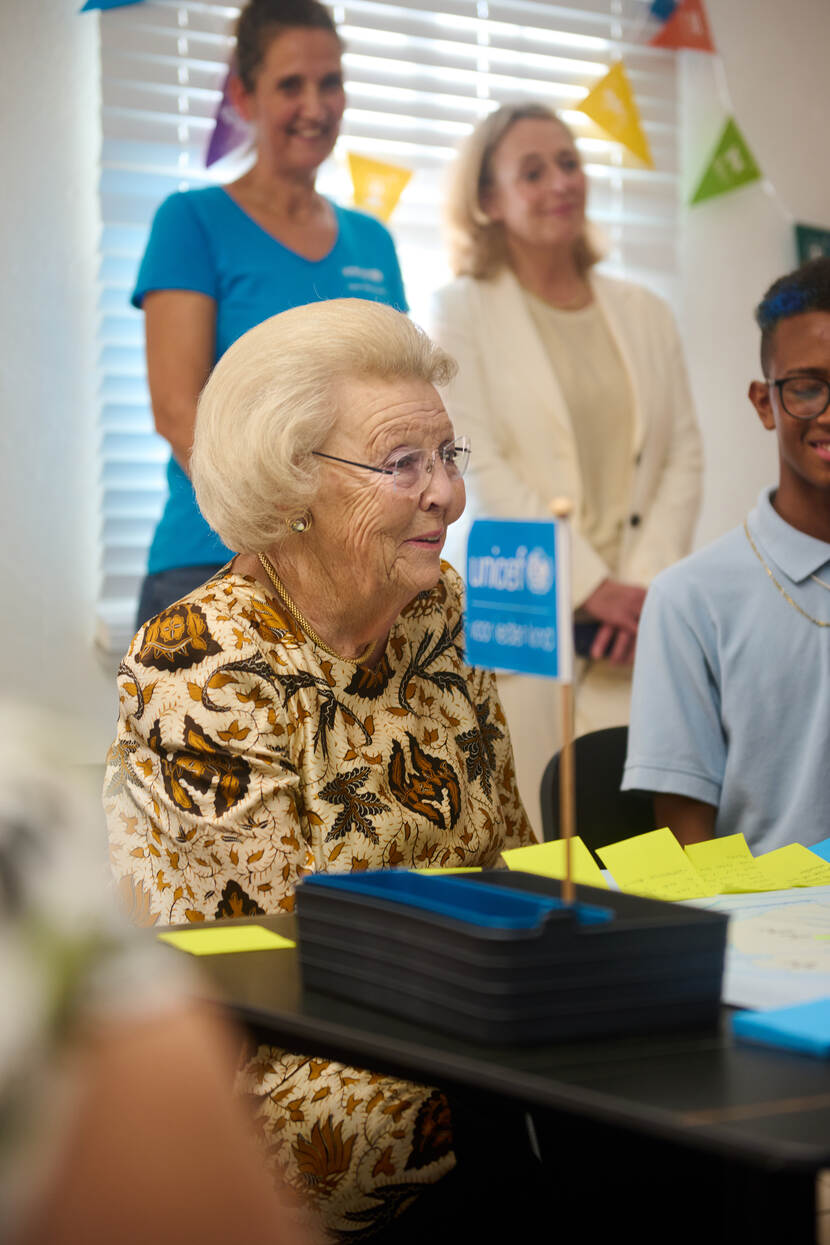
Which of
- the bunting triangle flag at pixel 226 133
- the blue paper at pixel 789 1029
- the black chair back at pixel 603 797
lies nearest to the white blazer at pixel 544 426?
the bunting triangle flag at pixel 226 133

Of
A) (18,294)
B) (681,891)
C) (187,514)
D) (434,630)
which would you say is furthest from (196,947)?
(18,294)

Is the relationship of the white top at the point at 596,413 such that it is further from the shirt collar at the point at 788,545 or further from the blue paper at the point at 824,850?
the blue paper at the point at 824,850

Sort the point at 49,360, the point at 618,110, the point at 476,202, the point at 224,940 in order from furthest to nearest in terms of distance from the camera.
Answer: the point at 618,110 → the point at 476,202 → the point at 49,360 → the point at 224,940

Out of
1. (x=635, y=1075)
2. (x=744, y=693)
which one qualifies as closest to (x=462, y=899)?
(x=635, y=1075)

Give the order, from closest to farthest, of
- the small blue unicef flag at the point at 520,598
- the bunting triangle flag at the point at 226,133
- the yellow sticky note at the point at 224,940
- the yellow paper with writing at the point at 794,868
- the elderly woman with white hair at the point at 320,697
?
the small blue unicef flag at the point at 520,598 < the yellow sticky note at the point at 224,940 < the elderly woman with white hair at the point at 320,697 < the yellow paper with writing at the point at 794,868 < the bunting triangle flag at the point at 226,133

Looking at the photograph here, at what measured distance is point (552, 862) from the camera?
1.24 metres

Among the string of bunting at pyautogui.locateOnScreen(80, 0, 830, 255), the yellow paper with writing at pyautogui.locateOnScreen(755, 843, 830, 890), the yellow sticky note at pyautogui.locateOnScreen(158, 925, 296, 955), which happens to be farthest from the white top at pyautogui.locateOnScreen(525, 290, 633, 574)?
the yellow sticky note at pyautogui.locateOnScreen(158, 925, 296, 955)

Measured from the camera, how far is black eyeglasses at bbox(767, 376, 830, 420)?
1.83 metres

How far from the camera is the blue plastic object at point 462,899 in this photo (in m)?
0.77

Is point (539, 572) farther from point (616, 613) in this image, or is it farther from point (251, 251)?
point (616, 613)

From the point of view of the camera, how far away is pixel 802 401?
6.06ft

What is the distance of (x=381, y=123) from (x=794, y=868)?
2.30 meters

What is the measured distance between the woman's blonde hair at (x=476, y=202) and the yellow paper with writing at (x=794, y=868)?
6.74 feet

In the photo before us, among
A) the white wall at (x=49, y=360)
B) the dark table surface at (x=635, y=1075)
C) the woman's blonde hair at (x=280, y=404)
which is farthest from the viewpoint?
the white wall at (x=49, y=360)
